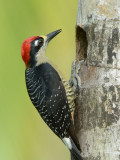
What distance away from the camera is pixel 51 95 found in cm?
459

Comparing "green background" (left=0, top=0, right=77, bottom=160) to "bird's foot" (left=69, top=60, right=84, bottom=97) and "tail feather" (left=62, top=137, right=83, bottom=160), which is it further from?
"bird's foot" (left=69, top=60, right=84, bottom=97)

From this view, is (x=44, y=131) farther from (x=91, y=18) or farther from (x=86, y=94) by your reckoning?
(x=91, y=18)

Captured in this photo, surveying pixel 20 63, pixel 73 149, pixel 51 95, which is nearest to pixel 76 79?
pixel 51 95

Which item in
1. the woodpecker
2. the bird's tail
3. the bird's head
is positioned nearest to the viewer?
the bird's tail

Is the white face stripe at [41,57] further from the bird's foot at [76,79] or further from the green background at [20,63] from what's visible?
the bird's foot at [76,79]

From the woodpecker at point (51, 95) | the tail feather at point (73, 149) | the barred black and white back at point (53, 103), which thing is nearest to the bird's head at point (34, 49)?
the woodpecker at point (51, 95)

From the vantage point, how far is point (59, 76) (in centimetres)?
488

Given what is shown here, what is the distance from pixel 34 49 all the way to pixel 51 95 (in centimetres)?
74

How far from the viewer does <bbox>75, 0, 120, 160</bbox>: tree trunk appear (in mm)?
3936

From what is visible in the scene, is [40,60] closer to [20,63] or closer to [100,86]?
[20,63]

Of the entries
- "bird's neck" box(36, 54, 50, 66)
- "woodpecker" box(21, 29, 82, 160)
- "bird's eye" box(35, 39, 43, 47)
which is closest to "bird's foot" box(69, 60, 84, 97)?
"woodpecker" box(21, 29, 82, 160)

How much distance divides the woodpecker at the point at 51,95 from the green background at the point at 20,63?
189 millimetres

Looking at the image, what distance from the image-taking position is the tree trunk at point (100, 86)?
3936 mm

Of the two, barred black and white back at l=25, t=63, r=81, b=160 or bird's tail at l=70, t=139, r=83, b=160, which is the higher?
barred black and white back at l=25, t=63, r=81, b=160
